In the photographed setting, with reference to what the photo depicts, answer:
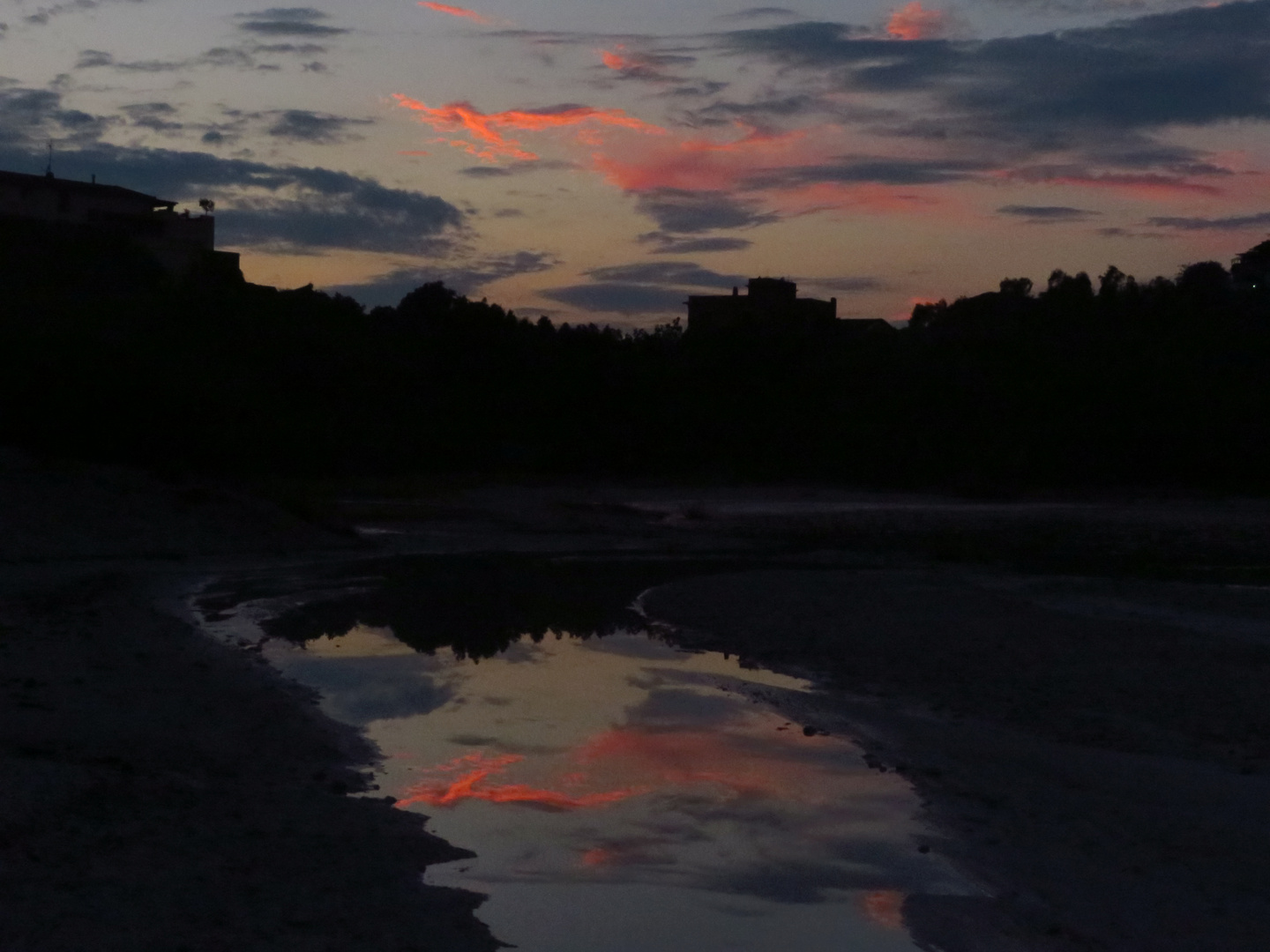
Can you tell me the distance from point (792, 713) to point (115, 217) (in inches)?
2993

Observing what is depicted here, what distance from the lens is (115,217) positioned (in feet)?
263

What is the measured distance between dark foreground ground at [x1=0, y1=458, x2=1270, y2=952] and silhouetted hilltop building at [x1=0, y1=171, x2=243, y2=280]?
2073 inches

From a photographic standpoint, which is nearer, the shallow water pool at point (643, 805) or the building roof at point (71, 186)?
the shallow water pool at point (643, 805)

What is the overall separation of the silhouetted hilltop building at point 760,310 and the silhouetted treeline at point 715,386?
242cm

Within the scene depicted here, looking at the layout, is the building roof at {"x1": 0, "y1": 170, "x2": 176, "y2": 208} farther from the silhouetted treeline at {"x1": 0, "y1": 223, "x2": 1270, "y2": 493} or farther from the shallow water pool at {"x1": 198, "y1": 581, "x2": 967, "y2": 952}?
the shallow water pool at {"x1": 198, "y1": 581, "x2": 967, "y2": 952}

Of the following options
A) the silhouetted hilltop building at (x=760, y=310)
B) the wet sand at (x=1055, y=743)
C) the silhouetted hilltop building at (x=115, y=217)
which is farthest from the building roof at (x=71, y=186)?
the wet sand at (x=1055, y=743)

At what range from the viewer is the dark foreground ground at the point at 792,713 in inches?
274

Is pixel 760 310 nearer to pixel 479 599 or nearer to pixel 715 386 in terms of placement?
pixel 715 386

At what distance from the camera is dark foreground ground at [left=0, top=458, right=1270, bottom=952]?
22.8 feet

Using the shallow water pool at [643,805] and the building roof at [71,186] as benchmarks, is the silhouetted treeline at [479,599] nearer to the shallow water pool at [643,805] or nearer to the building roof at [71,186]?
the shallow water pool at [643,805]

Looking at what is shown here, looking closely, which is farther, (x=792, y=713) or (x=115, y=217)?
(x=115, y=217)

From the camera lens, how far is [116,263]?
71.7 meters

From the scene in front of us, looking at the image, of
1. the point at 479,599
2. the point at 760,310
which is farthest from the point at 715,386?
the point at 479,599

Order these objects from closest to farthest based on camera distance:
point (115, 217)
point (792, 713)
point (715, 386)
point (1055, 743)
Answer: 1. point (1055, 743)
2. point (792, 713)
3. point (715, 386)
4. point (115, 217)
